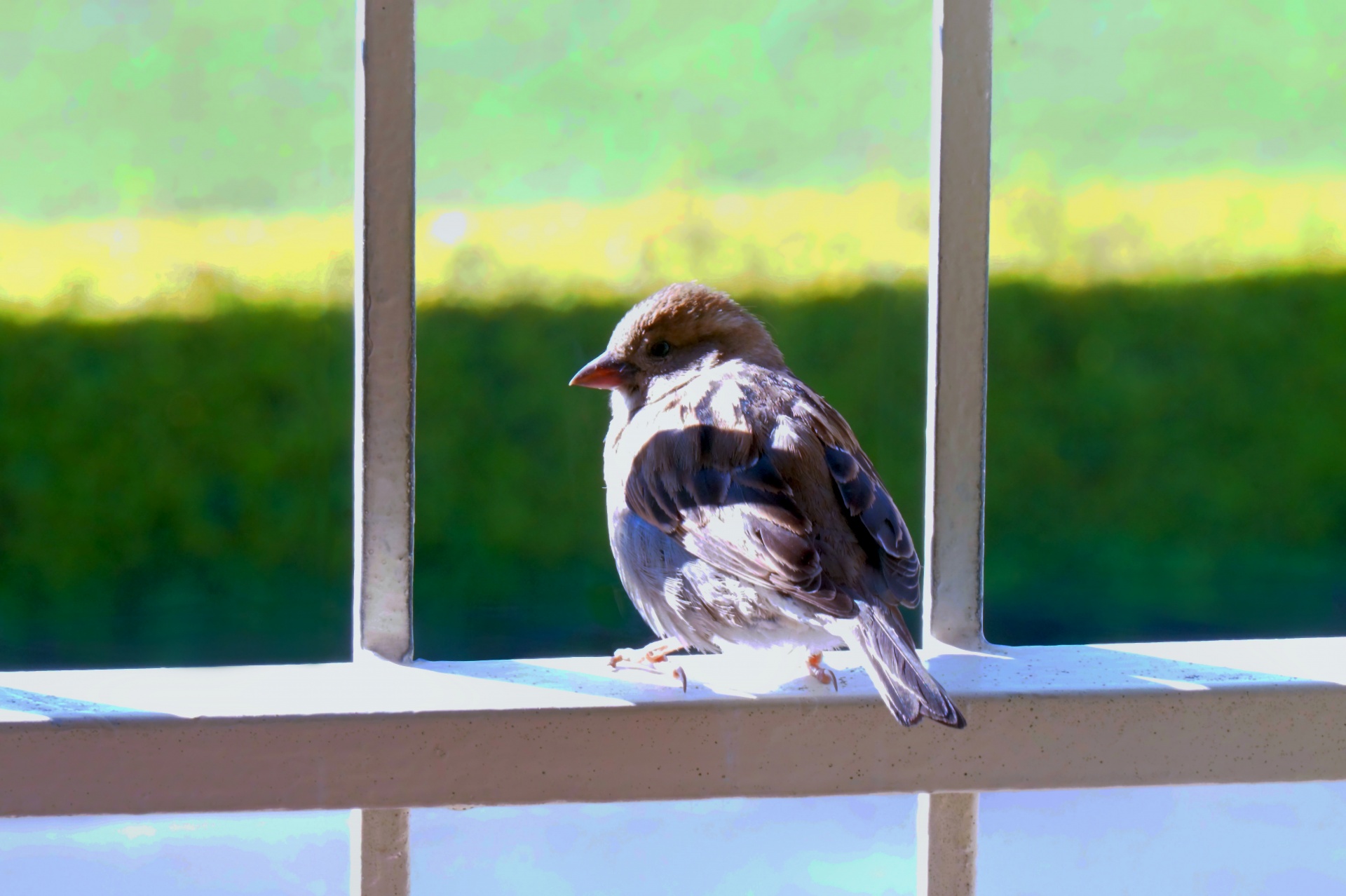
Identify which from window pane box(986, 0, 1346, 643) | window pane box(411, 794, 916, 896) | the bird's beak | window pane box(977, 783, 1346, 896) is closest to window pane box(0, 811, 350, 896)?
window pane box(411, 794, 916, 896)

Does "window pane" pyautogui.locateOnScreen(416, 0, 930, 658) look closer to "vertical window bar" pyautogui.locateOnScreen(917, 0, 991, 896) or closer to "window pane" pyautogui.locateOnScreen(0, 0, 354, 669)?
"window pane" pyautogui.locateOnScreen(0, 0, 354, 669)

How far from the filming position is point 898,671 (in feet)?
3.97

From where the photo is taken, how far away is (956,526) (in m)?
1.36

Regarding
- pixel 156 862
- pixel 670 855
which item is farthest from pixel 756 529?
pixel 670 855

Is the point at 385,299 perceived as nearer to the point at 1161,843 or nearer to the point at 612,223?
the point at 612,223

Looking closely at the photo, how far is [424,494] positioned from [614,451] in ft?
9.56

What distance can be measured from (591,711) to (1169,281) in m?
4.07

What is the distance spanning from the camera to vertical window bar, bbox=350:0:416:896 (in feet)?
4.06

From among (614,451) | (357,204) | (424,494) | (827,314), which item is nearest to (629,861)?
(424,494)

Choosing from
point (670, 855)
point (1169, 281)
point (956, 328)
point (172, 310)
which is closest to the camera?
point (956, 328)

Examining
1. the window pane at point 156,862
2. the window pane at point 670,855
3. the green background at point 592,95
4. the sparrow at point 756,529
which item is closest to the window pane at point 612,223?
the green background at point 592,95

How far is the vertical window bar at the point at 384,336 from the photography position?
4.06ft

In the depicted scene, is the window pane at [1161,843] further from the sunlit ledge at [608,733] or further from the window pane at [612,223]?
the sunlit ledge at [608,733]

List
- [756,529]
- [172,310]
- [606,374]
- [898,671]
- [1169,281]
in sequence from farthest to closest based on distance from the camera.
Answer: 1. [1169,281]
2. [172,310]
3. [606,374]
4. [756,529]
5. [898,671]
